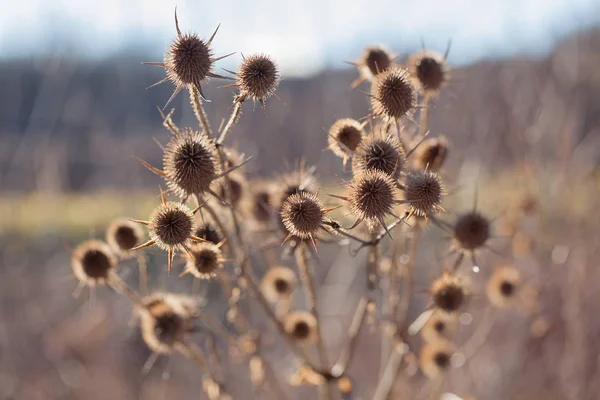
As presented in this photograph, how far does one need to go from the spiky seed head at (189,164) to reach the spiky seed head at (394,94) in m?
0.30

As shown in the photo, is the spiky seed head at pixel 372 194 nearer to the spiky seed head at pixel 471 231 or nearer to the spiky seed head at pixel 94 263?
the spiky seed head at pixel 471 231

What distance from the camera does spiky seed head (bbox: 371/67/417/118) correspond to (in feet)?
2.93

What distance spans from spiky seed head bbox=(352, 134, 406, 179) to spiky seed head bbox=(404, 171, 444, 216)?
0.04 meters

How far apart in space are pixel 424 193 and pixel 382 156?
0.09 m

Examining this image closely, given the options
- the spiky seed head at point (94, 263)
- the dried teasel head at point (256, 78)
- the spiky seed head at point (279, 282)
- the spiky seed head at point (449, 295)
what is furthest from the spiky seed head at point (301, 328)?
the dried teasel head at point (256, 78)

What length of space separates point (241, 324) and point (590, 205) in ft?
6.45

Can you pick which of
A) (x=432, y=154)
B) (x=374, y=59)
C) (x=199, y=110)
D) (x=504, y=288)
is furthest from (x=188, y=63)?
(x=504, y=288)

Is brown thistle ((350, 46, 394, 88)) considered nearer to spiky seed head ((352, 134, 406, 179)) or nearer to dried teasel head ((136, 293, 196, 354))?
spiky seed head ((352, 134, 406, 179))

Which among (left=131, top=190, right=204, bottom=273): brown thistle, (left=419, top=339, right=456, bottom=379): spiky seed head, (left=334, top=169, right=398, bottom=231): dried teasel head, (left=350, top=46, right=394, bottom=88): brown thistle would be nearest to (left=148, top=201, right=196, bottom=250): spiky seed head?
(left=131, top=190, right=204, bottom=273): brown thistle

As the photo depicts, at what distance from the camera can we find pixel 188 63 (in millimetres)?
843

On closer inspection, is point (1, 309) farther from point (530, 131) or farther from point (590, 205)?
point (590, 205)

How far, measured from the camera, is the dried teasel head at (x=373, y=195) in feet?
2.55

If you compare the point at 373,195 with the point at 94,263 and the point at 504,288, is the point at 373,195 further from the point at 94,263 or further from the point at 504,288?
the point at 504,288

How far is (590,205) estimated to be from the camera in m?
2.43
